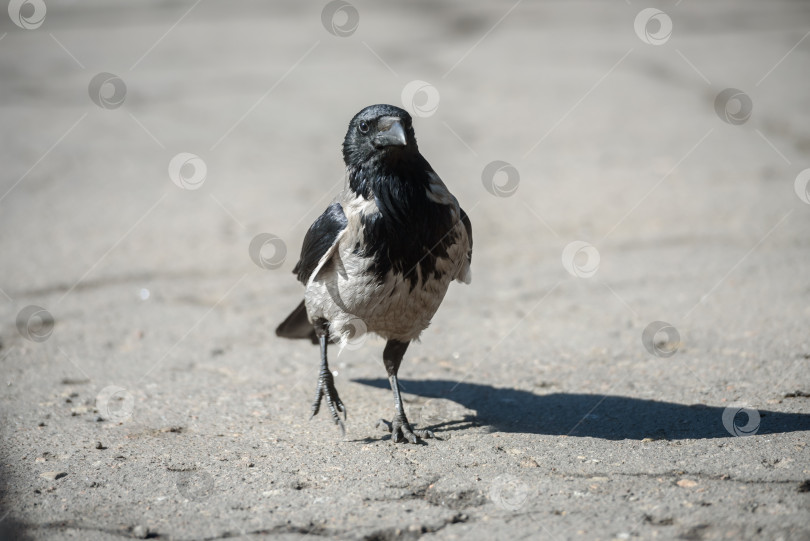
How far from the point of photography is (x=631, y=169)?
8.21m

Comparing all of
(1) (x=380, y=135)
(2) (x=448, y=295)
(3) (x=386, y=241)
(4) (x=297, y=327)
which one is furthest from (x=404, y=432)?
(2) (x=448, y=295)

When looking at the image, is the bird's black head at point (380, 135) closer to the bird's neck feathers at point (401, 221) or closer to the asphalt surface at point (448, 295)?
the bird's neck feathers at point (401, 221)

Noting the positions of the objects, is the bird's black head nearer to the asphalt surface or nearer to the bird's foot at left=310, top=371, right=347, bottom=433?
the bird's foot at left=310, top=371, right=347, bottom=433

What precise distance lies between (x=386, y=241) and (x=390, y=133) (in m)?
0.48

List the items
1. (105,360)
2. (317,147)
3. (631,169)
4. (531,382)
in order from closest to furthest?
(531,382) < (105,360) < (631,169) < (317,147)

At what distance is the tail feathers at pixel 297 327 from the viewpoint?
4.91 meters

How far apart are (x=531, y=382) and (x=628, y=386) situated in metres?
0.53

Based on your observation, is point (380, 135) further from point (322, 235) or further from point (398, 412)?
point (398, 412)

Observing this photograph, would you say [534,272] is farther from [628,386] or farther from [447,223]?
[447,223]

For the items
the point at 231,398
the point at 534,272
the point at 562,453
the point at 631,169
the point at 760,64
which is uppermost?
the point at 760,64

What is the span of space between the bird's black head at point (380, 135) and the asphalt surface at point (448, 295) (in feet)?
4.45

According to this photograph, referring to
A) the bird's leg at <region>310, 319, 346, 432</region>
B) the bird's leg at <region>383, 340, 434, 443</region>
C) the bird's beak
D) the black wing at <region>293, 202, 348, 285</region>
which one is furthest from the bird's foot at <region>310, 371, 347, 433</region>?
the bird's beak

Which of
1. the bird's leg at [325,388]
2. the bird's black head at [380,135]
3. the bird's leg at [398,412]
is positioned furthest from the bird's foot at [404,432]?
the bird's black head at [380,135]

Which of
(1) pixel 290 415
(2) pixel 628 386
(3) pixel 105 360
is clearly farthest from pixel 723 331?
(3) pixel 105 360
